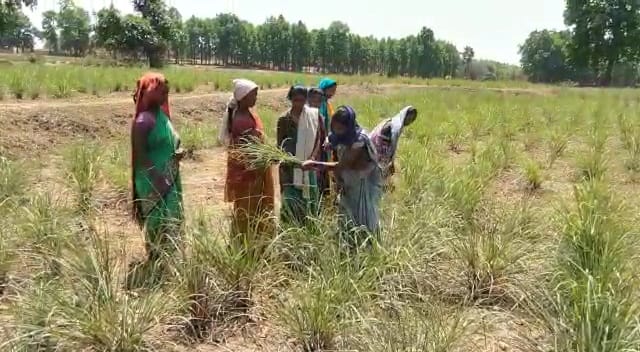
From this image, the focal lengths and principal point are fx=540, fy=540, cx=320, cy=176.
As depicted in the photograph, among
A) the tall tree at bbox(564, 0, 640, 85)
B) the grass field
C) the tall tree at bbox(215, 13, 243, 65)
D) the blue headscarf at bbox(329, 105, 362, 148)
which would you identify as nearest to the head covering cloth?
the grass field

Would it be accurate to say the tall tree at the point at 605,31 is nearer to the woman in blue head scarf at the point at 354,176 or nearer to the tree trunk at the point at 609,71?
the tree trunk at the point at 609,71

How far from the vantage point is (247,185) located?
3602mm

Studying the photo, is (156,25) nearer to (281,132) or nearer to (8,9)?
(8,9)

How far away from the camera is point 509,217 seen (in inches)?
135

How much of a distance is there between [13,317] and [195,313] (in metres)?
0.80

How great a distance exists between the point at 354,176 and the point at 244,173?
0.83 m

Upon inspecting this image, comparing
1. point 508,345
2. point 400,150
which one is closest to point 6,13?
point 400,150

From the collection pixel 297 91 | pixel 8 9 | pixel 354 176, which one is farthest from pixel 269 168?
pixel 8 9

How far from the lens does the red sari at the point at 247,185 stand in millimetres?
3496

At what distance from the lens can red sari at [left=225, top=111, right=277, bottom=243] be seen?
138 inches

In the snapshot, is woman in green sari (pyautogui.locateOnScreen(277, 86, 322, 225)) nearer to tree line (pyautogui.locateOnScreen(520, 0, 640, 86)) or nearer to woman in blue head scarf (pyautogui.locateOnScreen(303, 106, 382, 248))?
woman in blue head scarf (pyautogui.locateOnScreen(303, 106, 382, 248))

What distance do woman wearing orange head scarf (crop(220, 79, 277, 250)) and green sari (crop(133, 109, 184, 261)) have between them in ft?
1.20

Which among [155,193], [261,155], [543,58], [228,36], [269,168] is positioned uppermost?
[228,36]

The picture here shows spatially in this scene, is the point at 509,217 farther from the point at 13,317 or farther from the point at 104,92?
the point at 104,92
